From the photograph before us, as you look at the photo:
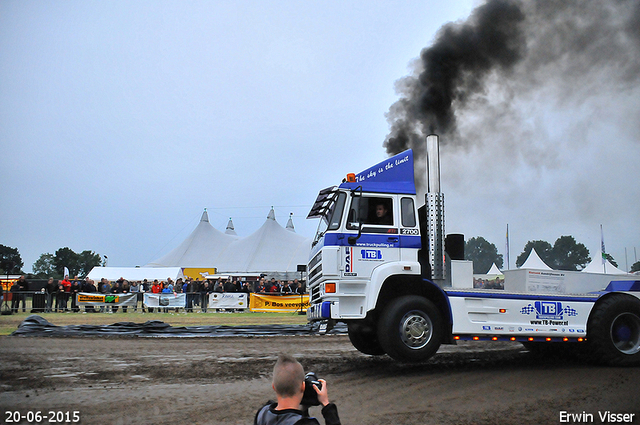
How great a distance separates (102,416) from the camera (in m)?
5.11

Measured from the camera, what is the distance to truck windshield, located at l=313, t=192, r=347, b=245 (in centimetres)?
826

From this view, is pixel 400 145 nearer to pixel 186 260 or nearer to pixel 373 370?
pixel 373 370

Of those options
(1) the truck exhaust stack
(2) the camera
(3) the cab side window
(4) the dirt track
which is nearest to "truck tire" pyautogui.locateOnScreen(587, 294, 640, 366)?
(4) the dirt track

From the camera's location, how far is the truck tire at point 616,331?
8.27 metres

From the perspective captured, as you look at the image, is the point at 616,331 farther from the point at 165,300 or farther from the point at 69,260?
the point at 69,260

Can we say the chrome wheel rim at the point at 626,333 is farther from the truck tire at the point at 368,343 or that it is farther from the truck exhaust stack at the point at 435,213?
the truck tire at the point at 368,343

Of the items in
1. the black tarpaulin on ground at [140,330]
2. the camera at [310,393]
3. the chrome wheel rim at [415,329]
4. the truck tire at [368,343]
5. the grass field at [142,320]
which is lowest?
the grass field at [142,320]

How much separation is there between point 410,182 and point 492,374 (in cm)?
343

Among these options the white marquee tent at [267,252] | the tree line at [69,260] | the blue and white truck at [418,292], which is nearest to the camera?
the blue and white truck at [418,292]

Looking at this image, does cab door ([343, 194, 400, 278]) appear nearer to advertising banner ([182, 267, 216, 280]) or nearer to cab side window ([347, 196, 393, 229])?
cab side window ([347, 196, 393, 229])

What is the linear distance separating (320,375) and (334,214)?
264cm

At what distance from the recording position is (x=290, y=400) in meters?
2.38

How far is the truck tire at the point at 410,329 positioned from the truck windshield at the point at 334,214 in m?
1.63

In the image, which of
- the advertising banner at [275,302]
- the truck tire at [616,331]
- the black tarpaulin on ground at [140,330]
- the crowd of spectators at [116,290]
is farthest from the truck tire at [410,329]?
the crowd of spectators at [116,290]
